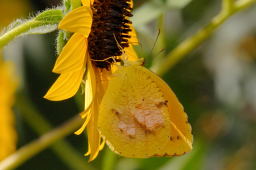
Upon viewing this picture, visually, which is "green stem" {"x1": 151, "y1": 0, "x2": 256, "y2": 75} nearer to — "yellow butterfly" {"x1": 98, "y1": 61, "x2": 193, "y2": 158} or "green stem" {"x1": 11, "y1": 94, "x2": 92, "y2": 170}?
"yellow butterfly" {"x1": 98, "y1": 61, "x2": 193, "y2": 158}

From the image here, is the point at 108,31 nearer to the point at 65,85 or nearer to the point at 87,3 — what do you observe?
the point at 87,3

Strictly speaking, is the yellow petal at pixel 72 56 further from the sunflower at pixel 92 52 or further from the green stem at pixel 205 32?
the green stem at pixel 205 32

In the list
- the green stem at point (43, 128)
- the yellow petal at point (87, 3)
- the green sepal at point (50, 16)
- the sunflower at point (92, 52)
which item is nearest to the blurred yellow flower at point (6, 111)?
the green stem at point (43, 128)

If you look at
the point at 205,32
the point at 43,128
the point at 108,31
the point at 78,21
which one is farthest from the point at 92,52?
the point at 43,128

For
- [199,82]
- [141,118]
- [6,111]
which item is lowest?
[199,82]

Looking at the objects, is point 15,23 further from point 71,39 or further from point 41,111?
point 41,111

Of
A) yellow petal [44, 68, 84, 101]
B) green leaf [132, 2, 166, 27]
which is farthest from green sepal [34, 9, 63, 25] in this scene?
green leaf [132, 2, 166, 27]
